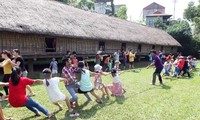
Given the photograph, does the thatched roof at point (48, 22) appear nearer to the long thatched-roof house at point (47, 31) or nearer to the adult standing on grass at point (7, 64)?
the long thatched-roof house at point (47, 31)

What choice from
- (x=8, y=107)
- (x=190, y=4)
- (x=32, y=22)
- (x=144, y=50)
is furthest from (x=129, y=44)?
(x=190, y=4)

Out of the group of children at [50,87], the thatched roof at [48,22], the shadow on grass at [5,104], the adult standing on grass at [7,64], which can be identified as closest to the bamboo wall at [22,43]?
the thatched roof at [48,22]

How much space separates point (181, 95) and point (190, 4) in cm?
3958

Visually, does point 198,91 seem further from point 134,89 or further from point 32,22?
point 32,22

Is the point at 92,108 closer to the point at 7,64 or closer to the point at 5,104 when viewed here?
the point at 5,104

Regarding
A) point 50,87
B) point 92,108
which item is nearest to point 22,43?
point 92,108

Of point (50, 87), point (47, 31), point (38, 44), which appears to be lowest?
point (50, 87)

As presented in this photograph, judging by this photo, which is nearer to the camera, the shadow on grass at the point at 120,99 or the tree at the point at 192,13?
the shadow on grass at the point at 120,99

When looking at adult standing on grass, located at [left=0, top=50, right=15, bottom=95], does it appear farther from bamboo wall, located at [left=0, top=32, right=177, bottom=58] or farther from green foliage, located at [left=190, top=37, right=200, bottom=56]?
green foliage, located at [left=190, top=37, right=200, bottom=56]

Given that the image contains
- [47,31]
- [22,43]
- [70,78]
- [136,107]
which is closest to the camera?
[70,78]

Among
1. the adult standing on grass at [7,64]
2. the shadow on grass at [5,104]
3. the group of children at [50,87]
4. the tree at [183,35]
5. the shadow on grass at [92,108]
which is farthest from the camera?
the tree at [183,35]

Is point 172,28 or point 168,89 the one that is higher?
point 172,28

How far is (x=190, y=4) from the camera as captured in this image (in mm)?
45188

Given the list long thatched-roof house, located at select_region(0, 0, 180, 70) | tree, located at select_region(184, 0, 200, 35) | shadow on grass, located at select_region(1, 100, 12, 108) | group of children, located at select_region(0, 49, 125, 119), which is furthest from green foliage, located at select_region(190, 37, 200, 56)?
shadow on grass, located at select_region(1, 100, 12, 108)
